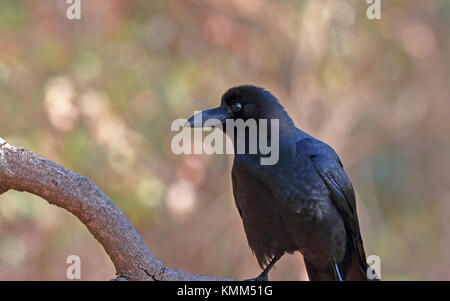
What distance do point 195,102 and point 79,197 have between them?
463 cm

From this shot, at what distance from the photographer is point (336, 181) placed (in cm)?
428

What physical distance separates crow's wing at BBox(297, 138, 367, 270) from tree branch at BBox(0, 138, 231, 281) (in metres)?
1.49

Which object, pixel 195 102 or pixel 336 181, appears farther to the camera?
pixel 195 102

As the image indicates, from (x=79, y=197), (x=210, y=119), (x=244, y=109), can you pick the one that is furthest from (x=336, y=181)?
(x=79, y=197)

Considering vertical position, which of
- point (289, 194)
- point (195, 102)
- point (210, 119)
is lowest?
point (289, 194)

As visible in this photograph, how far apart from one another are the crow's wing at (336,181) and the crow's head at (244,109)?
10.7 inches

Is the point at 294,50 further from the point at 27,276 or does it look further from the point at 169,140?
the point at 27,276

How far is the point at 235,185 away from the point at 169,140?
3.60 meters

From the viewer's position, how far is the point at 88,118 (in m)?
6.67

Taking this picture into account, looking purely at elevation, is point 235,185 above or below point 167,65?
below

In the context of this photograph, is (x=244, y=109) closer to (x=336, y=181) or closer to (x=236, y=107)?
(x=236, y=107)

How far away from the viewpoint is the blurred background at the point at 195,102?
6730 mm

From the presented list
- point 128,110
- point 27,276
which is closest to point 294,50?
point 128,110

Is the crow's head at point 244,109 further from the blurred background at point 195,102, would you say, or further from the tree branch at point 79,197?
the blurred background at point 195,102
